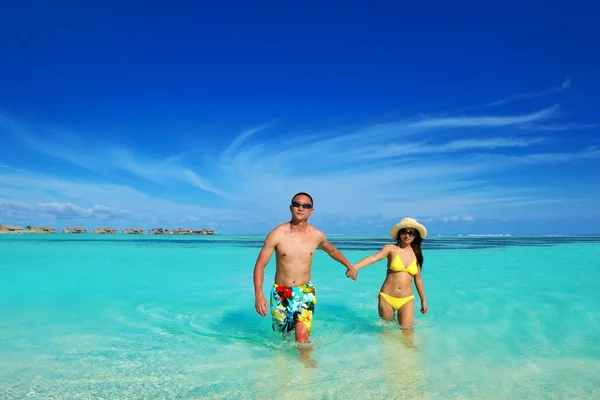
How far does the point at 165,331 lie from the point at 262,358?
7.50ft

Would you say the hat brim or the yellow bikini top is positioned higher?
the hat brim

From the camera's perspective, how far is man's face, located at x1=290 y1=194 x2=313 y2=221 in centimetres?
471

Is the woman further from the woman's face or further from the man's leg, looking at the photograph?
the man's leg

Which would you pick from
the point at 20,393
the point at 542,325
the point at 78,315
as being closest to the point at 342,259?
the point at 20,393

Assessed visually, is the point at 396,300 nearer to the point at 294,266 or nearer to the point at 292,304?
the point at 292,304

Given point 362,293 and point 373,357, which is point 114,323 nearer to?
point 373,357

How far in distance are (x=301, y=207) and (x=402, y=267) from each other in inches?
75.8

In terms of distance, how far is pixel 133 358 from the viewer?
4.98m

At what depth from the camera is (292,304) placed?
482cm

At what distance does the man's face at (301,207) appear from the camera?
4.71 m

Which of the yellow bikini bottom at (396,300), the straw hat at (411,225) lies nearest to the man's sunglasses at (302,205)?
the straw hat at (411,225)

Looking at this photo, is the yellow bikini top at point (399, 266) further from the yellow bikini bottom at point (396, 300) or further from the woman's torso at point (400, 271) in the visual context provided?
the yellow bikini bottom at point (396, 300)

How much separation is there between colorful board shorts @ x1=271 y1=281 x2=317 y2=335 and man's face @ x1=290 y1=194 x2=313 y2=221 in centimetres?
83

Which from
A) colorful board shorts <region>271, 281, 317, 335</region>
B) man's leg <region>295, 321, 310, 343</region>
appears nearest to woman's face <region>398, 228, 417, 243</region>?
colorful board shorts <region>271, 281, 317, 335</region>
